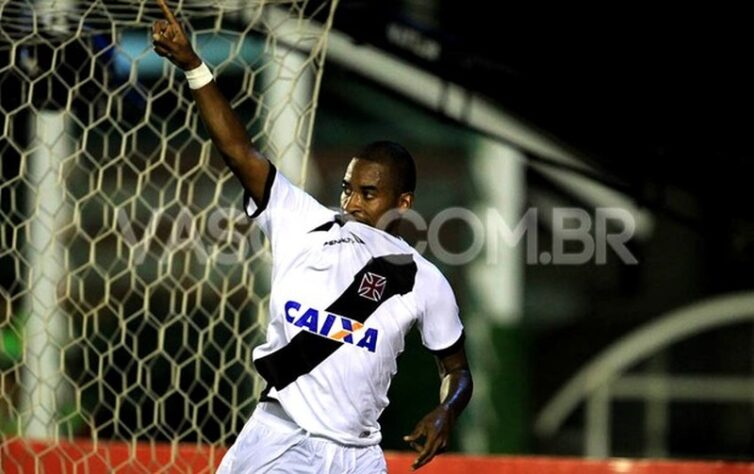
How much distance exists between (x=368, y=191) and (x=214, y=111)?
0.50 m

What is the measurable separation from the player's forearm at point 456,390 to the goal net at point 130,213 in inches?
51.2

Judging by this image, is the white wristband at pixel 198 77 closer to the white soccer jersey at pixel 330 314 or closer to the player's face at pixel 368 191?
the white soccer jersey at pixel 330 314

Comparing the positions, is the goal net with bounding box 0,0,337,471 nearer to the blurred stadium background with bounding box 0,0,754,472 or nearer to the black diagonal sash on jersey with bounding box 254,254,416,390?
the blurred stadium background with bounding box 0,0,754,472

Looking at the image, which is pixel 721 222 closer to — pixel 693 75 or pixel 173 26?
pixel 693 75

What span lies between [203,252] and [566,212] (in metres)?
2.81

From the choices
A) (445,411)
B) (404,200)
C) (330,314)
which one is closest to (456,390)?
(445,411)

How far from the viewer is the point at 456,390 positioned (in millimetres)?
4035

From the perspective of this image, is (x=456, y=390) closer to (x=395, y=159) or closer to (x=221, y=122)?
(x=395, y=159)

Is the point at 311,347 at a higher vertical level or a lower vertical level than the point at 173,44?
lower

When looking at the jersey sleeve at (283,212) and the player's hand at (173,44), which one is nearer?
the player's hand at (173,44)

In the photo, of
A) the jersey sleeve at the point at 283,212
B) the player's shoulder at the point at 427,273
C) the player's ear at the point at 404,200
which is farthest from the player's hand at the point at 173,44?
the player's shoulder at the point at 427,273

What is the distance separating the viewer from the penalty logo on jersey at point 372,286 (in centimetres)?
397

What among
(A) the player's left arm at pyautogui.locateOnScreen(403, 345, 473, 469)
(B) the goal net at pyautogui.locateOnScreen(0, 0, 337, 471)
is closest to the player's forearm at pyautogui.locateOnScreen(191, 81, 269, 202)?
(A) the player's left arm at pyautogui.locateOnScreen(403, 345, 473, 469)

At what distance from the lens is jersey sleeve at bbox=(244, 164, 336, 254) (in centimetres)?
394
